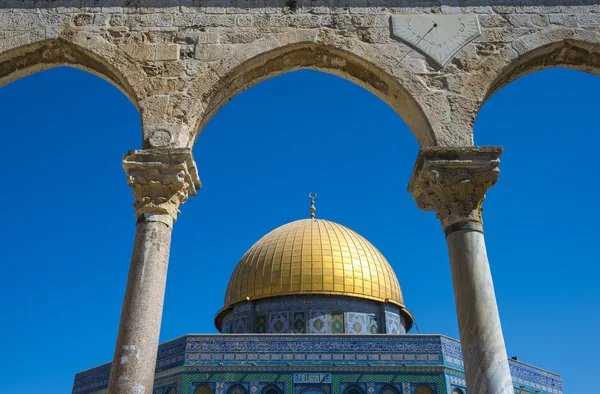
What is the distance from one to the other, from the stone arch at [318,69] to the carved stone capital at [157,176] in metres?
0.26


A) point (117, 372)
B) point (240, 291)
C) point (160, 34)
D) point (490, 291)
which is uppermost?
point (240, 291)

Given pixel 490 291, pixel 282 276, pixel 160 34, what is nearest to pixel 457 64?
pixel 490 291

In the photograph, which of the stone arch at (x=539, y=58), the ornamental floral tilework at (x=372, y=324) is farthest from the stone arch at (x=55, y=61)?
the ornamental floral tilework at (x=372, y=324)

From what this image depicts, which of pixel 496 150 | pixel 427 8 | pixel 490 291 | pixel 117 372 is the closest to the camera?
pixel 117 372

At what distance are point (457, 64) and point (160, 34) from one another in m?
2.73

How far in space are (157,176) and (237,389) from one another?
35.9ft

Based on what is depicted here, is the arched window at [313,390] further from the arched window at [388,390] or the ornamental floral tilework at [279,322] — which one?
the ornamental floral tilework at [279,322]

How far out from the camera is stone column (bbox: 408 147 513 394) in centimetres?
427

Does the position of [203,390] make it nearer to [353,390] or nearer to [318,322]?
[353,390]

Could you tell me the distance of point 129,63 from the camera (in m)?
5.36

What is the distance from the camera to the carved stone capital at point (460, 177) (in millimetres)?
4848

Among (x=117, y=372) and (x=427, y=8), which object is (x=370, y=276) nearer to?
(x=427, y=8)

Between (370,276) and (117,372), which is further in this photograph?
(370,276)

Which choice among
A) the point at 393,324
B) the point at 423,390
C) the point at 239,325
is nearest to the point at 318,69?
the point at 423,390
